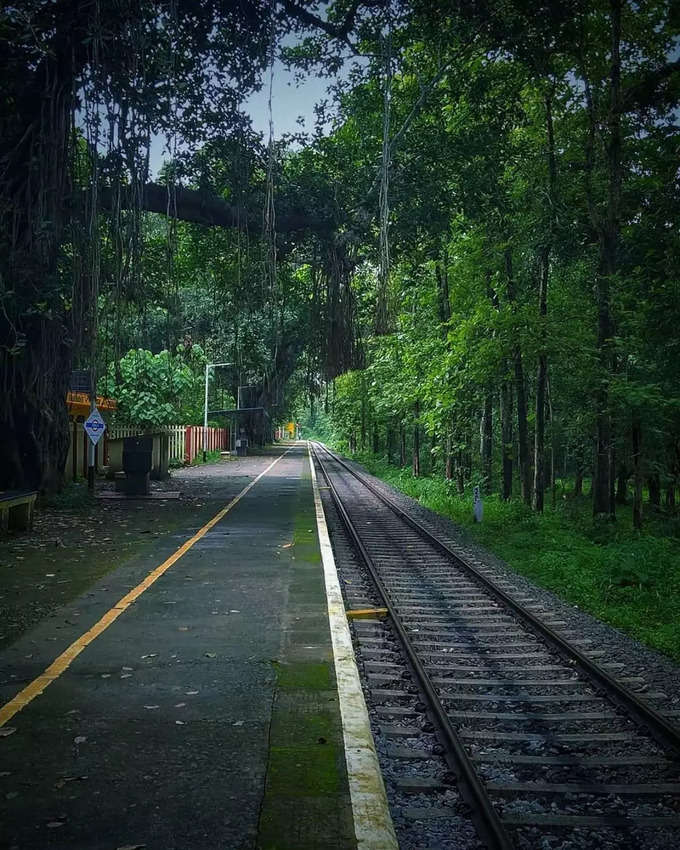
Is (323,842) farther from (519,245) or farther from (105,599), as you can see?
(519,245)

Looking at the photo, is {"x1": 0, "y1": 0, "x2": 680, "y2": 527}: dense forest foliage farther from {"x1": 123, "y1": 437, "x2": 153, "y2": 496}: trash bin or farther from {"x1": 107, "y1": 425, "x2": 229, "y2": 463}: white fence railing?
{"x1": 107, "y1": 425, "x2": 229, "y2": 463}: white fence railing

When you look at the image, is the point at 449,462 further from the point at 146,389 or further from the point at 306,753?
the point at 306,753

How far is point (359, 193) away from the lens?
15.3 meters

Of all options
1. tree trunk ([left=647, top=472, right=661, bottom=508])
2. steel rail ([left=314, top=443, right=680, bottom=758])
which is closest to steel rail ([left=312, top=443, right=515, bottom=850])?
steel rail ([left=314, top=443, right=680, bottom=758])

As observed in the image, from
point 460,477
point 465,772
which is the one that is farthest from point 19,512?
point 460,477

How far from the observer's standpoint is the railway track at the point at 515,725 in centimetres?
368

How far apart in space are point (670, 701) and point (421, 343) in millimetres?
20432

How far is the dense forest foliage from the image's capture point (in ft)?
37.1

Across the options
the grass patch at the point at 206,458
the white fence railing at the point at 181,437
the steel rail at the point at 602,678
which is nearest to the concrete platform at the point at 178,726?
the steel rail at the point at 602,678

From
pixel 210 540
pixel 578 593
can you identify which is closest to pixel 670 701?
pixel 578 593

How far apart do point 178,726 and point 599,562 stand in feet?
28.9

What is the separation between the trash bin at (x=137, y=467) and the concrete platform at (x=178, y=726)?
11155 millimetres

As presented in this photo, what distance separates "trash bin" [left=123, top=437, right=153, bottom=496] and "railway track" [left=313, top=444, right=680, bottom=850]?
11.8 m

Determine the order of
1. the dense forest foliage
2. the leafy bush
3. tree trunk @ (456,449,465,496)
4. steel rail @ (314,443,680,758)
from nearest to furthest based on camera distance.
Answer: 1. steel rail @ (314,443,680,758)
2. the dense forest foliage
3. tree trunk @ (456,449,465,496)
4. the leafy bush
